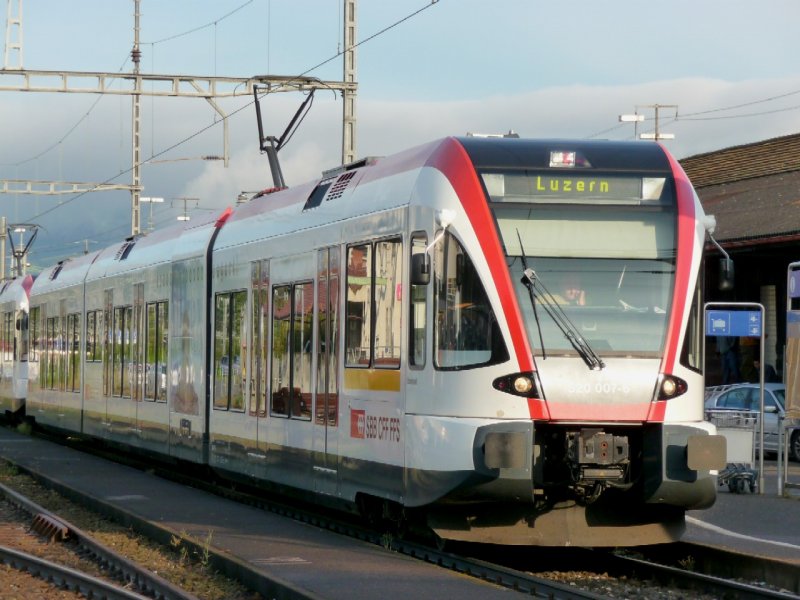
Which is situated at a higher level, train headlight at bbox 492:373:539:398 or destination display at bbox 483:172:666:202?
destination display at bbox 483:172:666:202

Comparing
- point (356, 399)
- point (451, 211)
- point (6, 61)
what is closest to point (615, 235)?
point (451, 211)

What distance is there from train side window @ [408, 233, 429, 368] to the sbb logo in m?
1.19

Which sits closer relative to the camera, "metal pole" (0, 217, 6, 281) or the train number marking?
the train number marking

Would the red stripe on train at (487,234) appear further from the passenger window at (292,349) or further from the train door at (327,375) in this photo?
the passenger window at (292,349)

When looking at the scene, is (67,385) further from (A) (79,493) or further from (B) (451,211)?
(B) (451,211)

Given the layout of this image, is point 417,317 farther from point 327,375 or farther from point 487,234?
point 327,375

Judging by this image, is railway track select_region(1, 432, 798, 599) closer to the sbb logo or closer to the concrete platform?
the concrete platform

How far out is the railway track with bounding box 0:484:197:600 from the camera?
11562 millimetres

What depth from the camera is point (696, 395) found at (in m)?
12.0

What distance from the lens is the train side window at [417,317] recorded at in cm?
1215

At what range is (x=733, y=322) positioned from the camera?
18.8 metres

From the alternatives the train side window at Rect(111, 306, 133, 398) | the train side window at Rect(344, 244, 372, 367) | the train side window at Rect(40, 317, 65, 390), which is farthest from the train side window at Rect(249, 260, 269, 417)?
the train side window at Rect(40, 317, 65, 390)

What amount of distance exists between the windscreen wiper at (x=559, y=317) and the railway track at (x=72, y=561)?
338 cm

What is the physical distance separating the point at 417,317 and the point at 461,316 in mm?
543
